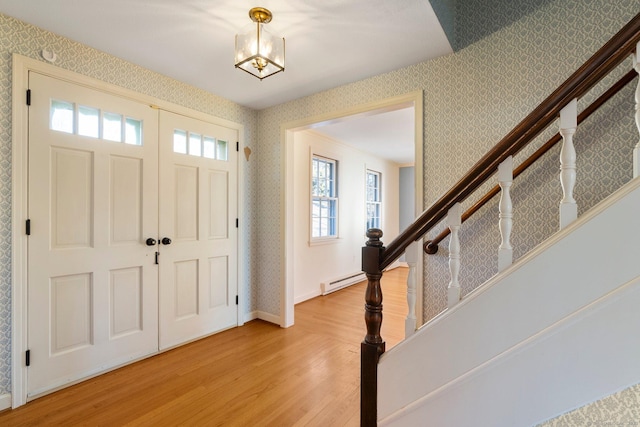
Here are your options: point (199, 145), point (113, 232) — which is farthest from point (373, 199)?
point (113, 232)

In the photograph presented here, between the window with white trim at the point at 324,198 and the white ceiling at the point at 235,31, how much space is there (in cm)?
210

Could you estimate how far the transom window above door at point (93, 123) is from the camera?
2.04 metres

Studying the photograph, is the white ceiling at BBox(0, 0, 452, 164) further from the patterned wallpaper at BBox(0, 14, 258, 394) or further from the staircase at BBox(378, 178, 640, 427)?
the staircase at BBox(378, 178, 640, 427)

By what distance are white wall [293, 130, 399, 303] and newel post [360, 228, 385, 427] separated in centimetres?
259

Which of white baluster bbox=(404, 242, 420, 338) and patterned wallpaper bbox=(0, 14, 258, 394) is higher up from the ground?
patterned wallpaper bbox=(0, 14, 258, 394)

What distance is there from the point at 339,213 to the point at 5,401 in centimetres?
411

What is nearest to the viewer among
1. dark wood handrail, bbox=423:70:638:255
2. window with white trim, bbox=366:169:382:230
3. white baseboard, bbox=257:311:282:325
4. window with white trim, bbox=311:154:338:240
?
dark wood handrail, bbox=423:70:638:255

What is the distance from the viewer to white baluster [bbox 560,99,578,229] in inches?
41.1

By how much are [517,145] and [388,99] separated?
1495 millimetres

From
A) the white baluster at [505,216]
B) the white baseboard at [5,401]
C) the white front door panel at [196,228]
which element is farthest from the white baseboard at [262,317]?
the white baluster at [505,216]

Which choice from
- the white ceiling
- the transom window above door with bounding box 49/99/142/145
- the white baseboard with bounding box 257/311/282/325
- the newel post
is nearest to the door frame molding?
the transom window above door with bounding box 49/99/142/145

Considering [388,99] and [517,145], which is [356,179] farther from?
[517,145]

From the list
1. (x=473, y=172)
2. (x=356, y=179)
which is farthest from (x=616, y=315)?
(x=356, y=179)

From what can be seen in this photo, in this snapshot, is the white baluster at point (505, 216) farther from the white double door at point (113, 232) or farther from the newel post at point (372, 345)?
the white double door at point (113, 232)
